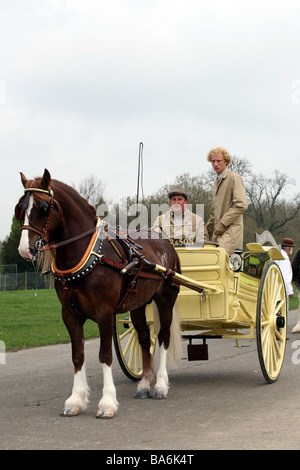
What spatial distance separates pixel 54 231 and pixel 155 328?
6.60ft

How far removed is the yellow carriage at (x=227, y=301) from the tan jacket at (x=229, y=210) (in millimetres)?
202

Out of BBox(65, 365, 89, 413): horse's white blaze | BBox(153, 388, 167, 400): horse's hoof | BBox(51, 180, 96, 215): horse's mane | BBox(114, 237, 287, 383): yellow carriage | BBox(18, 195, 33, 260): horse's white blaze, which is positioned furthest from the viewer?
BBox(114, 237, 287, 383): yellow carriage

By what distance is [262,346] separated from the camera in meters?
7.32

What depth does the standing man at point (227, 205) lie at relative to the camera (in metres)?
7.85

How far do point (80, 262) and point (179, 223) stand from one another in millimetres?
2186

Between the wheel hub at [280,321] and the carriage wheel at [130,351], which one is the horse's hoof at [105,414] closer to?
the carriage wheel at [130,351]

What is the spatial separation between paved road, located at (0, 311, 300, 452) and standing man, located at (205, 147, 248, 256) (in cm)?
168

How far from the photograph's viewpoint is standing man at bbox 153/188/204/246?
7.84 m

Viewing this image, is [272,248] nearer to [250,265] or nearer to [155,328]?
[250,265]

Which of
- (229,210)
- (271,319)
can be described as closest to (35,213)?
(229,210)

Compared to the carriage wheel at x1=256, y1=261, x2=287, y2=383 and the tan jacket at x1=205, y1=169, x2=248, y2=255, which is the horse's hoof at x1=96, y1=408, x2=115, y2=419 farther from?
the tan jacket at x1=205, y1=169, x2=248, y2=255
